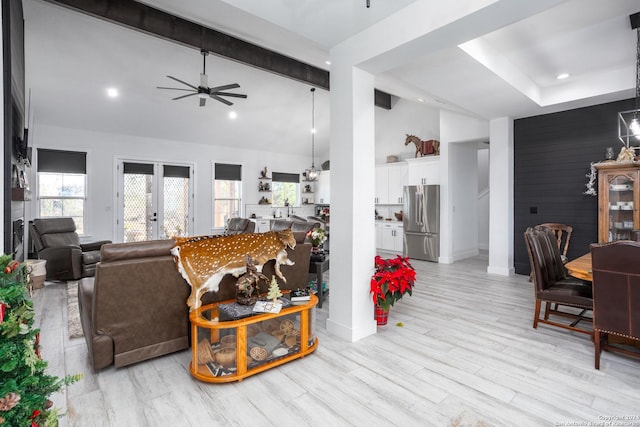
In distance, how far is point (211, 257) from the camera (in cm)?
261

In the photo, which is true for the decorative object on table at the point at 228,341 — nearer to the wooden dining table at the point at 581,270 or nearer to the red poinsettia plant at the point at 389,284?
the red poinsettia plant at the point at 389,284

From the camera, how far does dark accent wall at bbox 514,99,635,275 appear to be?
4.84 metres

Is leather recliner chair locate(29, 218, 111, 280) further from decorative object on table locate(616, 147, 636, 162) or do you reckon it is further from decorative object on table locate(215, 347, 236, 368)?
decorative object on table locate(616, 147, 636, 162)

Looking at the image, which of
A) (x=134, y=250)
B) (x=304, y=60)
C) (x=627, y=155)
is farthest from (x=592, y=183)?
(x=134, y=250)

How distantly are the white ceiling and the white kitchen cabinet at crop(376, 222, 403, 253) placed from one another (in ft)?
11.0

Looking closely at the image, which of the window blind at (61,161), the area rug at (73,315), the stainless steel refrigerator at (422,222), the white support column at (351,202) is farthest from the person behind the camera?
the stainless steel refrigerator at (422,222)

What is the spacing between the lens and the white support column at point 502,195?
559 centimetres

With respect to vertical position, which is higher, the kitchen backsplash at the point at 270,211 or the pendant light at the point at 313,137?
the pendant light at the point at 313,137

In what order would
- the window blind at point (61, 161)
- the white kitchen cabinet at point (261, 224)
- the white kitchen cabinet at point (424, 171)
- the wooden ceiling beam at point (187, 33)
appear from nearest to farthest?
the wooden ceiling beam at point (187, 33), the window blind at point (61, 161), the white kitchen cabinet at point (424, 171), the white kitchen cabinet at point (261, 224)

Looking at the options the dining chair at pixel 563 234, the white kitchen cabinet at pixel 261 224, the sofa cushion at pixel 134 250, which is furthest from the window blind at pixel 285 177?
the sofa cushion at pixel 134 250

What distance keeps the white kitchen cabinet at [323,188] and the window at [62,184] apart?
618 centimetres

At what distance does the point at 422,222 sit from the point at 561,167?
2.68 m

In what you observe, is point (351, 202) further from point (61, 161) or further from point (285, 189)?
point (285, 189)

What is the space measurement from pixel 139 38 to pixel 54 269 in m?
3.95
